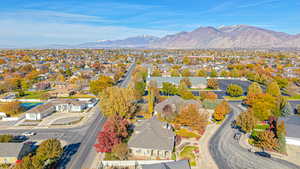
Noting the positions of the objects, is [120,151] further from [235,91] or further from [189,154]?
[235,91]

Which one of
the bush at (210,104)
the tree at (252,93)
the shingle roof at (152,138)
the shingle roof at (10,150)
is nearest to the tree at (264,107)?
the tree at (252,93)

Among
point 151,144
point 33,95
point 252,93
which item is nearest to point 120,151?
point 151,144

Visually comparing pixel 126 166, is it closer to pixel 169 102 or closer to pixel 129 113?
pixel 129 113

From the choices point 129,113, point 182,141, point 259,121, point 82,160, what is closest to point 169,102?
point 129,113

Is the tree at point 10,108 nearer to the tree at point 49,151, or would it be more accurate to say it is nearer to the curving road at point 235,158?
the tree at point 49,151

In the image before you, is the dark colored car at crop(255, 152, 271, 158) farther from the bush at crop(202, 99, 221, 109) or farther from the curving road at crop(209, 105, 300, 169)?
the bush at crop(202, 99, 221, 109)
